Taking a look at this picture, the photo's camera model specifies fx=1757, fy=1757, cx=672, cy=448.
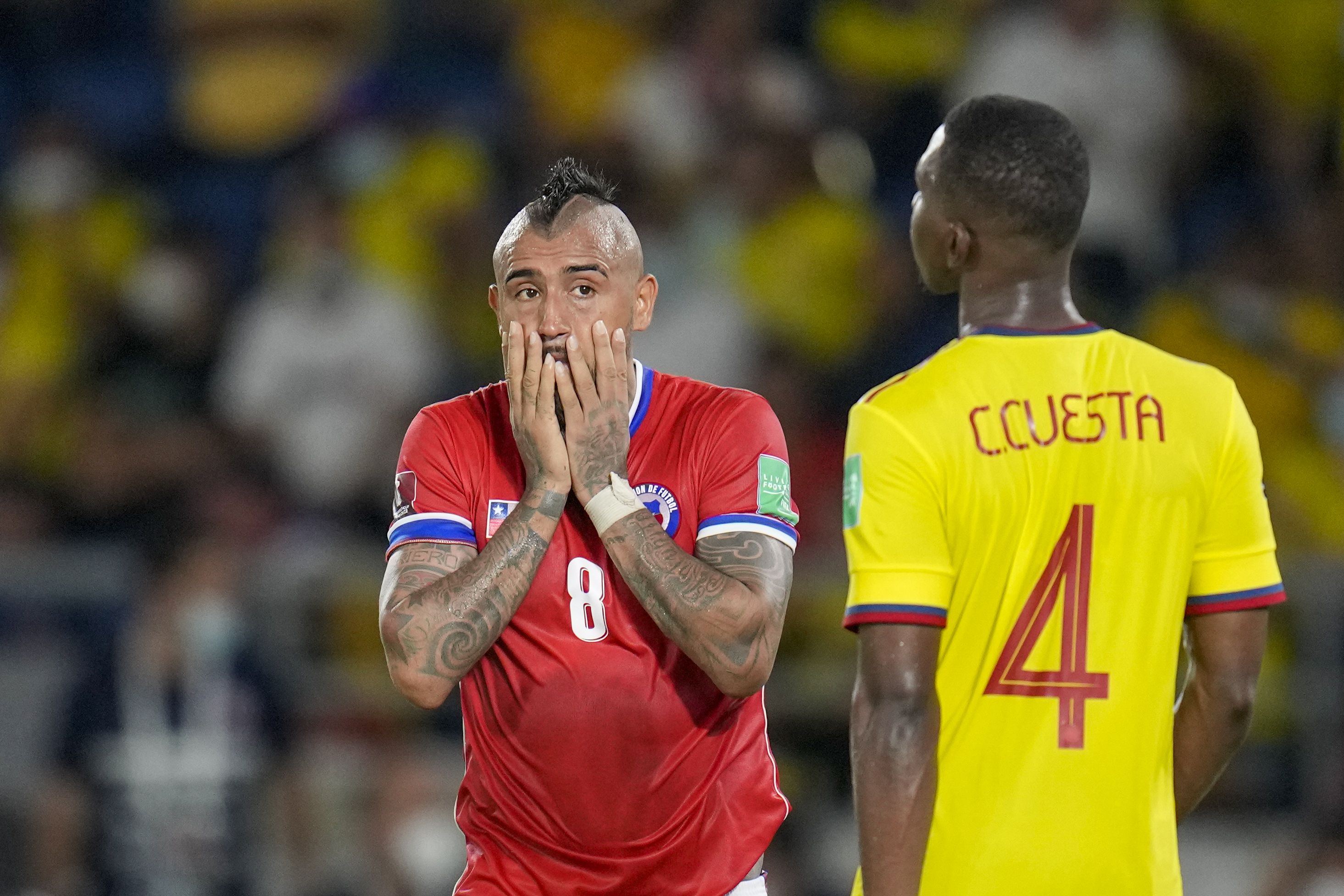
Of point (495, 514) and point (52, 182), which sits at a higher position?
point (52, 182)

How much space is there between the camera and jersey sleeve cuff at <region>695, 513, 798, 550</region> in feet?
11.3

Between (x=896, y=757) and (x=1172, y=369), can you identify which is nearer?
(x=896, y=757)

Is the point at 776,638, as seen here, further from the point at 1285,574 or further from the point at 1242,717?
the point at 1285,574

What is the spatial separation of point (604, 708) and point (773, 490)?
55cm

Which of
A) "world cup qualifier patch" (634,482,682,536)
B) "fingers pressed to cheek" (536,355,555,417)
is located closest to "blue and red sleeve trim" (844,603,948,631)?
"world cup qualifier patch" (634,482,682,536)

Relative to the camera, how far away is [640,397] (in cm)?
364

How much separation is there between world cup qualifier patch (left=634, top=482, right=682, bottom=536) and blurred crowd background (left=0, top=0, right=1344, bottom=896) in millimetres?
3337

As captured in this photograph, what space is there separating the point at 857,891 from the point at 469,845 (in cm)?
81

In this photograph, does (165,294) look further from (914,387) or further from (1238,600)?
(1238,600)

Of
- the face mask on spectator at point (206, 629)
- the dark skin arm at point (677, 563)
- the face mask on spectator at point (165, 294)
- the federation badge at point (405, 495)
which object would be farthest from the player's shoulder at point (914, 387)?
the face mask on spectator at point (165, 294)

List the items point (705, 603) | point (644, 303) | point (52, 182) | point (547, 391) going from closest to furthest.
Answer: point (705, 603)
point (547, 391)
point (644, 303)
point (52, 182)

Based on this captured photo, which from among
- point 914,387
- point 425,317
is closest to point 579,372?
point 914,387

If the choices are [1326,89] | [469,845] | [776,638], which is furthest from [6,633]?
[1326,89]

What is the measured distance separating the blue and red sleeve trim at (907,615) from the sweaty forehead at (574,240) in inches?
34.0
